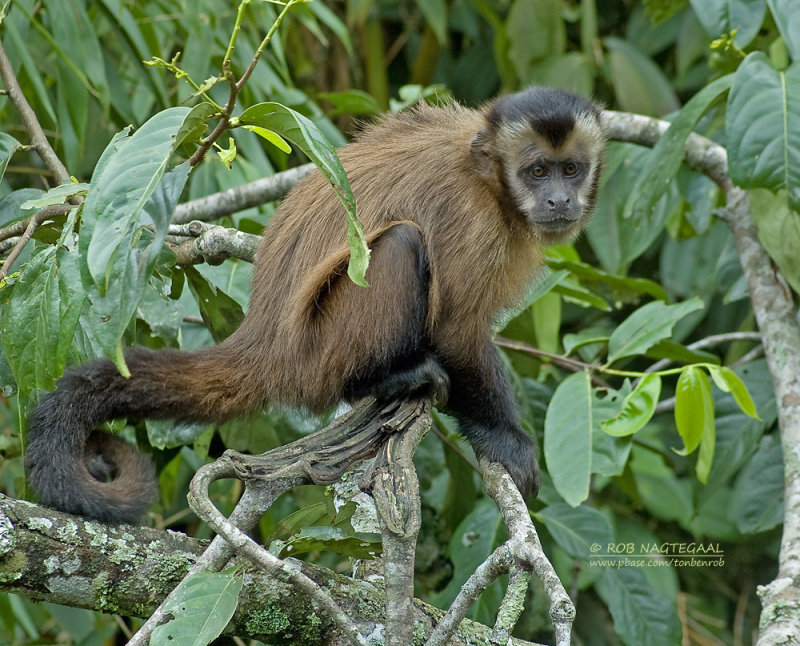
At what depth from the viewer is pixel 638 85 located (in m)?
6.80

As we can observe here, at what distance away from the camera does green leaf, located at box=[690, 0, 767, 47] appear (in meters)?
4.32

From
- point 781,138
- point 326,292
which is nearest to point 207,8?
point 326,292

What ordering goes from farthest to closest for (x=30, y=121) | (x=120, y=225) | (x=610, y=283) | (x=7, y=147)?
(x=610, y=283) < (x=30, y=121) < (x=7, y=147) < (x=120, y=225)

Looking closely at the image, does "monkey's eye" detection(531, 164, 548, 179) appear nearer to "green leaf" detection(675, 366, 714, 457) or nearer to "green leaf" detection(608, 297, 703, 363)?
"green leaf" detection(608, 297, 703, 363)

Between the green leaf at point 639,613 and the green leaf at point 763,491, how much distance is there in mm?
706

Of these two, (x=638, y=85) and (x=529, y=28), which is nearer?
(x=529, y=28)

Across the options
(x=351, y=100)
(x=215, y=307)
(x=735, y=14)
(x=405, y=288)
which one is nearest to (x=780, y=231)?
(x=735, y=14)

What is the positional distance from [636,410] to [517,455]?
500 mm

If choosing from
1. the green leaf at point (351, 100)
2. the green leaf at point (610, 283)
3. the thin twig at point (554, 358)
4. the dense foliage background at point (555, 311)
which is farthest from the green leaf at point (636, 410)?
the green leaf at point (351, 100)

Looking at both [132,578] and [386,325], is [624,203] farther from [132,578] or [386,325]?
[132,578]

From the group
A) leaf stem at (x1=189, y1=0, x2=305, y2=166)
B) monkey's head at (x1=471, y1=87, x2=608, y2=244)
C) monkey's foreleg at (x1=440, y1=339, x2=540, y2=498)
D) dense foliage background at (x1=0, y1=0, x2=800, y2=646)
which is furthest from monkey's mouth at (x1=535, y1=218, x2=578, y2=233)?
leaf stem at (x1=189, y1=0, x2=305, y2=166)

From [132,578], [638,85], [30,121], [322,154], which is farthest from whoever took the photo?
[638,85]

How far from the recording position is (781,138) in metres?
3.80

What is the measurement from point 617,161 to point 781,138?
3.95 feet
